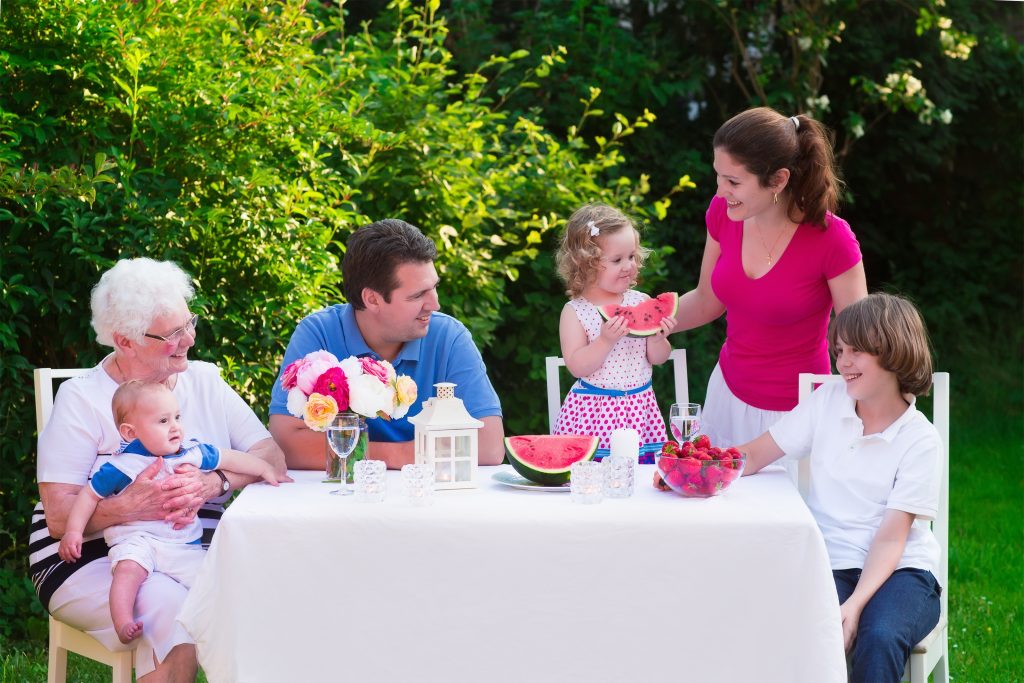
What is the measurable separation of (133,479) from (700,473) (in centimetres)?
159

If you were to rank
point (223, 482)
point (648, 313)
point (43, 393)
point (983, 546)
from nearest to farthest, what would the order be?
point (223, 482), point (43, 393), point (648, 313), point (983, 546)

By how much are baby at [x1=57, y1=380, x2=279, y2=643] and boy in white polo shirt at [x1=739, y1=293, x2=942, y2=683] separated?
5.23ft

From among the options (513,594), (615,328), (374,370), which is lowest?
(513,594)

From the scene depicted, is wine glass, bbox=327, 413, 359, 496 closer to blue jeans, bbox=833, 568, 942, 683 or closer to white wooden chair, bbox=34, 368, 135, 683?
white wooden chair, bbox=34, 368, 135, 683

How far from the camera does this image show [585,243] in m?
4.39

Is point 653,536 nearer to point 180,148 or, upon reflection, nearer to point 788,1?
point 180,148

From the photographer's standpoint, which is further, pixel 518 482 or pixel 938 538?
pixel 938 538

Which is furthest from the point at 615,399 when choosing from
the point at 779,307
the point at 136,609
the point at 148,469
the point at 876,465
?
the point at 136,609

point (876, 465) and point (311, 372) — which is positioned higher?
point (311, 372)

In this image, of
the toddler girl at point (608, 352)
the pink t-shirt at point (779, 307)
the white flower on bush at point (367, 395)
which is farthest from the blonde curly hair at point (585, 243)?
the white flower on bush at point (367, 395)

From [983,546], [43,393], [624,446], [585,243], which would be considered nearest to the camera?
[624,446]

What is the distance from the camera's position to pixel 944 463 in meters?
3.50

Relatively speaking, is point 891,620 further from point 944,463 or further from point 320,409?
point 320,409

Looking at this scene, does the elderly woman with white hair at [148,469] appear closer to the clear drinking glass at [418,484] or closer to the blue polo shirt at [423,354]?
the blue polo shirt at [423,354]
